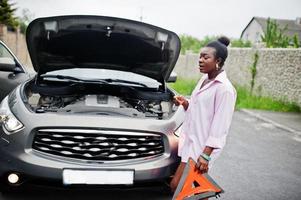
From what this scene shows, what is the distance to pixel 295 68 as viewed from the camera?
13.0 meters

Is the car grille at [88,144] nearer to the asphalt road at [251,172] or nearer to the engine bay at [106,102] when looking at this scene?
the engine bay at [106,102]

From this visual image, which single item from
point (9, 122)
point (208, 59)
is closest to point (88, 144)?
point (9, 122)

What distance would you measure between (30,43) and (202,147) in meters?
2.21

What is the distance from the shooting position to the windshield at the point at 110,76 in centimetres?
493

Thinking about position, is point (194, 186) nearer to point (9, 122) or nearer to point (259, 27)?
point (9, 122)

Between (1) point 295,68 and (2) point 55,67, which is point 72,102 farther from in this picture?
(1) point 295,68

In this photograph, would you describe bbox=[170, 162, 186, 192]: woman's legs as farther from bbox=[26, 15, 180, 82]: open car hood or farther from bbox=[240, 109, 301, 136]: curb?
bbox=[240, 109, 301, 136]: curb

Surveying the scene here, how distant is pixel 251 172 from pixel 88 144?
2788 millimetres

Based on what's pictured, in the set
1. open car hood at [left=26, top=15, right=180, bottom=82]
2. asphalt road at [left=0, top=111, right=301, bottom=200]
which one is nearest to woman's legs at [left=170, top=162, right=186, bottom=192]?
asphalt road at [left=0, top=111, right=301, bottom=200]

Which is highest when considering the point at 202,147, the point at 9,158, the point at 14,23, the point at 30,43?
the point at 30,43

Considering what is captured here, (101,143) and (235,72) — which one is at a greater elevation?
(101,143)

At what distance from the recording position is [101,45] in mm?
4754

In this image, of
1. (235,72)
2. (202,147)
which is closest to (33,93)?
(202,147)

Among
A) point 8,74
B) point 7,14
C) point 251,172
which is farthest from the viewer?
point 7,14
